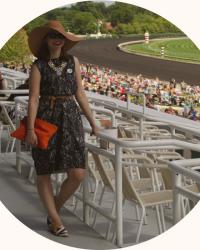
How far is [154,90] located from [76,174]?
763cm

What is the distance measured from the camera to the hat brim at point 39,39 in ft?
11.4

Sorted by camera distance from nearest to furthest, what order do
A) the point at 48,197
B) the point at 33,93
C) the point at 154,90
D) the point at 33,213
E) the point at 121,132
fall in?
the point at 33,93
the point at 48,197
the point at 33,213
the point at 121,132
the point at 154,90

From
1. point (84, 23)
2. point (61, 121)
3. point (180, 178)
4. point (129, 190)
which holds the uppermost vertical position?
point (84, 23)

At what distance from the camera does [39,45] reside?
3.52 metres

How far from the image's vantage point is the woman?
344 cm

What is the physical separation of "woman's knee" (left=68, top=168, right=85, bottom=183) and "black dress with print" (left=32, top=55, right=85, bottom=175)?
24 mm

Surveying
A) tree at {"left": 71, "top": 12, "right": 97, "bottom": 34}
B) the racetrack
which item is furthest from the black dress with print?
the racetrack

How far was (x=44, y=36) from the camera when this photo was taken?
11.5 feet

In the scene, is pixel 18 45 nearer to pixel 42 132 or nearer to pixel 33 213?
pixel 33 213

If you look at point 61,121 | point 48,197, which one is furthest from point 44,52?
point 48,197

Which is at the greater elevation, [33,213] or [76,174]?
[76,174]

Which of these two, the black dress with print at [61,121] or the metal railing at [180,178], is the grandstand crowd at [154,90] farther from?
the metal railing at [180,178]

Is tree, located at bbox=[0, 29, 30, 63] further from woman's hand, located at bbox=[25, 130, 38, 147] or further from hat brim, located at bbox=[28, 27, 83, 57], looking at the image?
woman's hand, located at bbox=[25, 130, 38, 147]

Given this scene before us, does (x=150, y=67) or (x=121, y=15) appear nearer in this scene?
(x=121, y=15)
